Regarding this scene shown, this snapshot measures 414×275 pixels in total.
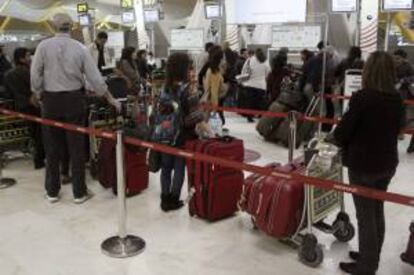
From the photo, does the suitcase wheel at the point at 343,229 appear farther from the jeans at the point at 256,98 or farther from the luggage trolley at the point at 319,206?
the jeans at the point at 256,98

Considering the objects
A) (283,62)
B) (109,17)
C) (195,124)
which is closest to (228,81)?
(283,62)

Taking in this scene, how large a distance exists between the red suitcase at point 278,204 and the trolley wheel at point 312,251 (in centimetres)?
15

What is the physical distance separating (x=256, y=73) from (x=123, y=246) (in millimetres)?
5383

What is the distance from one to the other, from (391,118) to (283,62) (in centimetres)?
484

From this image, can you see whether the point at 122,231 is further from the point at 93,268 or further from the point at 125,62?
the point at 125,62

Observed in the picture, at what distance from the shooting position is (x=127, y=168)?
4.26 meters

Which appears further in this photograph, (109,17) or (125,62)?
(109,17)

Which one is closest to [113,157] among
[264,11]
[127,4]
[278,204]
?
[278,204]

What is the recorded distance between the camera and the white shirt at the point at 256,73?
26.5ft

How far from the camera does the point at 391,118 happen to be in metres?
2.49

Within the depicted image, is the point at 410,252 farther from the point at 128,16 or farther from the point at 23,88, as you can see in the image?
the point at 128,16

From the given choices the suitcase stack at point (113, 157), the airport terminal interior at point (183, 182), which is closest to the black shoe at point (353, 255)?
the airport terminal interior at point (183, 182)

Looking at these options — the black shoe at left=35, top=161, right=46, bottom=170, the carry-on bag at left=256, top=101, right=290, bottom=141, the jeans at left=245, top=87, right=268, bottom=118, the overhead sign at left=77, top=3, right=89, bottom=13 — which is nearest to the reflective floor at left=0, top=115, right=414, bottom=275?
the black shoe at left=35, top=161, right=46, bottom=170

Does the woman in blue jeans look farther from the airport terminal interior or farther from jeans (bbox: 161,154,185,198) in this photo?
jeans (bbox: 161,154,185,198)
